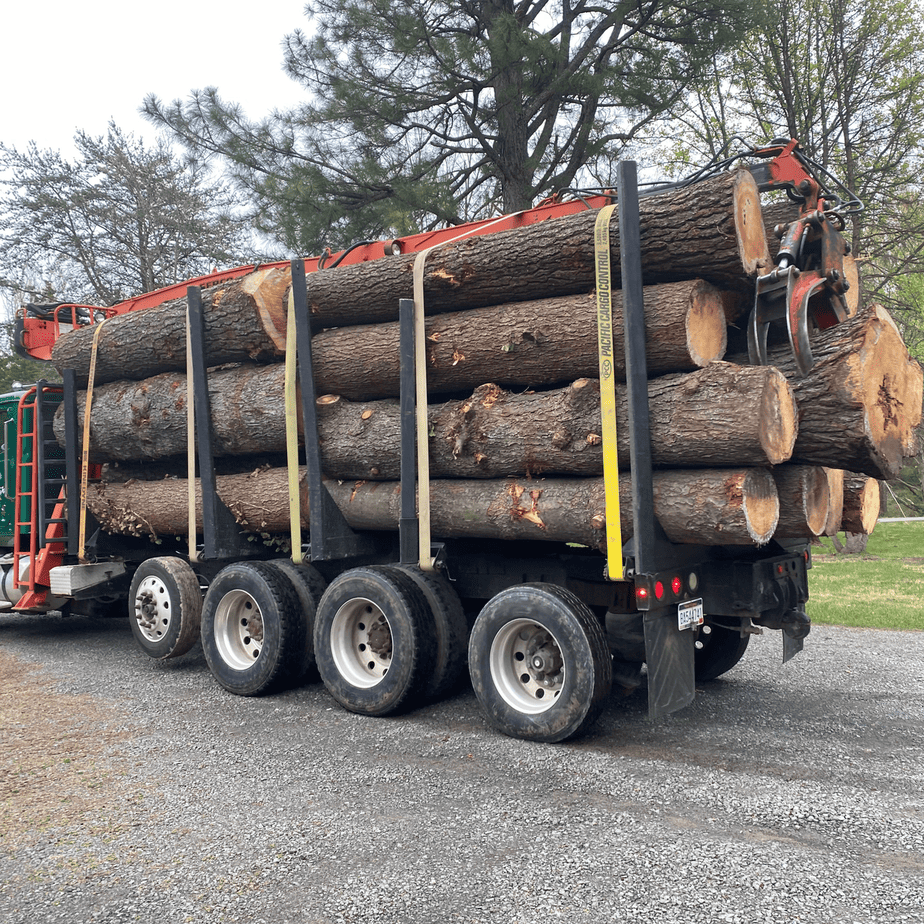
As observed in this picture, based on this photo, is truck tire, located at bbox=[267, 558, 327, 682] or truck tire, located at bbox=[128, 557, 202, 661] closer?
truck tire, located at bbox=[267, 558, 327, 682]

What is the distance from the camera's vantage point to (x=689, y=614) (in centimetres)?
525

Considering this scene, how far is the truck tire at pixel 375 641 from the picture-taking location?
19.1ft

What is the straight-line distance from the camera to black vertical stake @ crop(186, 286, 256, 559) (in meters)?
7.21

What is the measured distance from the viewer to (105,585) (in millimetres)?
8750

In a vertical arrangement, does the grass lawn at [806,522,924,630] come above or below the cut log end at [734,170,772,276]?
below

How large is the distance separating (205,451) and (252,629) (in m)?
1.53

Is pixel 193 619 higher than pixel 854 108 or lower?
lower

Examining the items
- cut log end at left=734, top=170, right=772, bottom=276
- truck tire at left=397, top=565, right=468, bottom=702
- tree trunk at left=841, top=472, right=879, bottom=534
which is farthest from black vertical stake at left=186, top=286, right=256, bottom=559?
tree trunk at left=841, top=472, right=879, bottom=534

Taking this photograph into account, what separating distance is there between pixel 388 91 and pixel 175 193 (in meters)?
13.8

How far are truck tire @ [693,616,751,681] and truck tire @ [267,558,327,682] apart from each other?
2.88 m

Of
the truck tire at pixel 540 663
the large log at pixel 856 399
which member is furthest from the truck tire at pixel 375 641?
the large log at pixel 856 399

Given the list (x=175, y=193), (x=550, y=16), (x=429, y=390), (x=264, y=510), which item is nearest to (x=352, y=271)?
(x=429, y=390)

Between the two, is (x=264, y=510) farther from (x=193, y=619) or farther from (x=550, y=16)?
(x=550, y=16)

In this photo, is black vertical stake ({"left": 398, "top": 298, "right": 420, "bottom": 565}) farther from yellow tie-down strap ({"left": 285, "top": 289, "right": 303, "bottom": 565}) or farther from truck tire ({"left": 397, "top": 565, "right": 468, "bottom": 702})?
yellow tie-down strap ({"left": 285, "top": 289, "right": 303, "bottom": 565})
